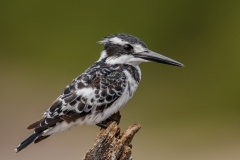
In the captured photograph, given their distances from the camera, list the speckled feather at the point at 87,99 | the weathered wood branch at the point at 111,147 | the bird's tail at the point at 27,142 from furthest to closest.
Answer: the speckled feather at the point at 87,99, the bird's tail at the point at 27,142, the weathered wood branch at the point at 111,147

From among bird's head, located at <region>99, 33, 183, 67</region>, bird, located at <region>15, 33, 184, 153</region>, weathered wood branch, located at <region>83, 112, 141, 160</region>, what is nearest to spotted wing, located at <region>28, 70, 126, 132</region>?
bird, located at <region>15, 33, 184, 153</region>

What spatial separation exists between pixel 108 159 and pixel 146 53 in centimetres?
69

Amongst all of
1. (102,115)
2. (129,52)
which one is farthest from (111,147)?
(129,52)

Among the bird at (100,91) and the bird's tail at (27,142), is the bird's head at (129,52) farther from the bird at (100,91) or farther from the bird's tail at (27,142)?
the bird's tail at (27,142)

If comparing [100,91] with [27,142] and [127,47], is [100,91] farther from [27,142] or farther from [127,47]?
[27,142]

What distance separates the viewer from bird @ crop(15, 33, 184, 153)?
192cm

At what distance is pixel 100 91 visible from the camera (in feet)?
6.53

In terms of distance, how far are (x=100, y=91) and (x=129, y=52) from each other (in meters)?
0.30

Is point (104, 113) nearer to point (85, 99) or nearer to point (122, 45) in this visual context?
point (85, 99)

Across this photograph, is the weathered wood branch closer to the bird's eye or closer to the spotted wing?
the spotted wing

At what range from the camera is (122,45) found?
6.92 feet

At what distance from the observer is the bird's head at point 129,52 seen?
2.09 metres

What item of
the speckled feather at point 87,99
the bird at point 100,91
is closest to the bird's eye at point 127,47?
the bird at point 100,91

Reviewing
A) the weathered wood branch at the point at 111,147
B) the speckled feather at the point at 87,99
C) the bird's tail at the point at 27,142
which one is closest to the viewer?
the weathered wood branch at the point at 111,147
